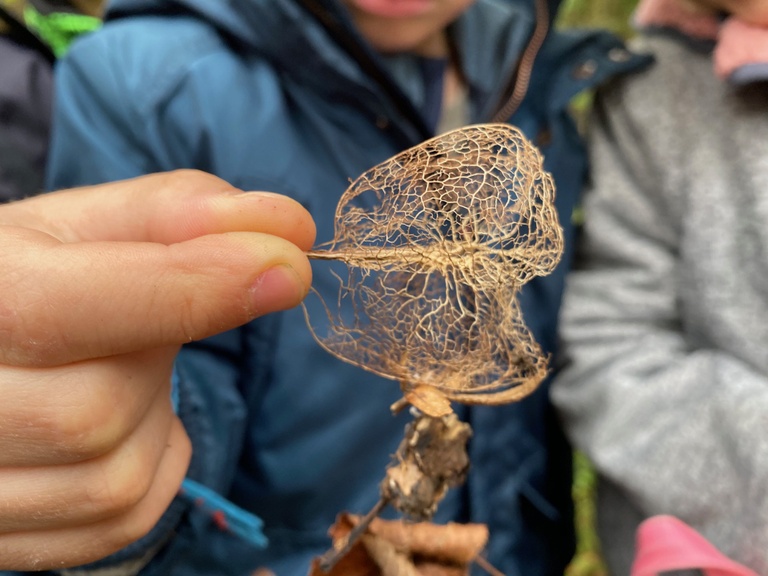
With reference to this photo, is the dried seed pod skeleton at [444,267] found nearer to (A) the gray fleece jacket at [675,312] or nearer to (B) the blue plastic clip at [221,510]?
(B) the blue plastic clip at [221,510]

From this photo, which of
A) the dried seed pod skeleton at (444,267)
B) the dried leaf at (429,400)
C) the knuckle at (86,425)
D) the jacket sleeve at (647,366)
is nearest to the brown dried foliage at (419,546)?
the dried seed pod skeleton at (444,267)

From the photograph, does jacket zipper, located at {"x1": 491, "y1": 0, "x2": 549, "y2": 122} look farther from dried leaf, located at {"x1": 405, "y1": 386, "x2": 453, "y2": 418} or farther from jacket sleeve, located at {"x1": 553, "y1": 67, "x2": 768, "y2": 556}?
dried leaf, located at {"x1": 405, "y1": 386, "x2": 453, "y2": 418}


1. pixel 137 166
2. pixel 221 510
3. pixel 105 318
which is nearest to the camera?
pixel 105 318

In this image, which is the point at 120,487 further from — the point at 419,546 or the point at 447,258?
the point at 447,258

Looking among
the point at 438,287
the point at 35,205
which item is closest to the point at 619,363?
the point at 438,287

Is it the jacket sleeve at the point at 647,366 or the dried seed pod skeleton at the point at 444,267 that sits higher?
the dried seed pod skeleton at the point at 444,267

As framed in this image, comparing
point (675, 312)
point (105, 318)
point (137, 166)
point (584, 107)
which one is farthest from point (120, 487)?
point (584, 107)
